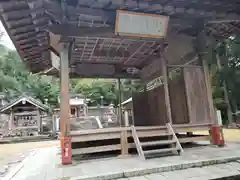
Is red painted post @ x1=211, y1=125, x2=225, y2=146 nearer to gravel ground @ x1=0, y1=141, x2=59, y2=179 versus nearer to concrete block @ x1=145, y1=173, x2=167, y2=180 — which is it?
concrete block @ x1=145, y1=173, x2=167, y2=180

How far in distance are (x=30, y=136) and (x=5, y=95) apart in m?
9.18

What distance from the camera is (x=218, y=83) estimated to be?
18062 mm

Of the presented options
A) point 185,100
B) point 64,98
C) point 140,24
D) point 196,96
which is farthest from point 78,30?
point 196,96

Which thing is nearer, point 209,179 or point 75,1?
point 209,179

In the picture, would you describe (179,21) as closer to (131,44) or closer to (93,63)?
(131,44)

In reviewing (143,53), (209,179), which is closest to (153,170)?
(209,179)

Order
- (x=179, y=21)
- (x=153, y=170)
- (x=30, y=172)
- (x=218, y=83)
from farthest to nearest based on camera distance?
(x=218, y=83), (x=179, y=21), (x=30, y=172), (x=153, y=170)

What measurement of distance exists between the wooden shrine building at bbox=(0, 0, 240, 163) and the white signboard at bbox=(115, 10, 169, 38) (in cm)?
1

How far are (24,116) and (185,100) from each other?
1818cm

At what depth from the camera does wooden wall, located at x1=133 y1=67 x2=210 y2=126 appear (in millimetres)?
5568

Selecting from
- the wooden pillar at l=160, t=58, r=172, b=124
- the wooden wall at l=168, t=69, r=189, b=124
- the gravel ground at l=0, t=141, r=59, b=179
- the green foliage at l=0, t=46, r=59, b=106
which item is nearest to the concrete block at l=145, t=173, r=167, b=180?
the wooden pillar at l=160, t=58, r=172, b=124

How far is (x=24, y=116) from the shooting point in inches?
788

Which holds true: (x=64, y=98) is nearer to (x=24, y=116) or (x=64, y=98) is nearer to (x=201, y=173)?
(x=201, y=173)

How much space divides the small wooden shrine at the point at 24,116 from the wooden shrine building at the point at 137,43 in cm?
1344
